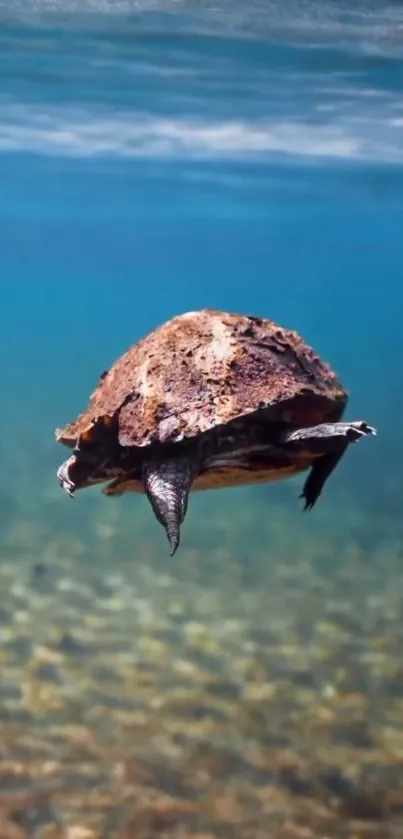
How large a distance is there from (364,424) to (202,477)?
1.21 meters

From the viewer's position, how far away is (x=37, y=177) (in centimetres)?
3562

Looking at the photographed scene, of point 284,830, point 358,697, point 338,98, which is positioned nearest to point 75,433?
A: point 284,830

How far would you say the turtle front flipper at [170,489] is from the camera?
15.3 ft

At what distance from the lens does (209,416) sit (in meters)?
4.97

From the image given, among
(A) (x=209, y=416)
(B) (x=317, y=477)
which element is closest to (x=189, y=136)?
(B) (x=317, y=477)

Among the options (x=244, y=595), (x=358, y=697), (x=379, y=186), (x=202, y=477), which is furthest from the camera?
(x=379, y=186)

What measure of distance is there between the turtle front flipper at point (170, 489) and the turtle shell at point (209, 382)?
16cm

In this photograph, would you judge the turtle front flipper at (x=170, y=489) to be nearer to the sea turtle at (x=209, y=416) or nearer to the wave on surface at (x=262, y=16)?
the sea turtle at (x=209, y=416)

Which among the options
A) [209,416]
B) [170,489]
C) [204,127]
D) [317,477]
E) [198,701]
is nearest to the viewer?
[170,489]

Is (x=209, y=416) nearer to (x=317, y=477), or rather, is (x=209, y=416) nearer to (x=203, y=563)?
(x=317, y=477)

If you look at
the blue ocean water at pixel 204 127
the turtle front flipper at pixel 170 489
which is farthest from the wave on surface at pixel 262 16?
the turtle front flipper at pixel 170 489

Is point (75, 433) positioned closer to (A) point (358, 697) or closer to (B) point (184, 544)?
(A) point (358, 697)

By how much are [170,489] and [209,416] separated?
0.51 meters

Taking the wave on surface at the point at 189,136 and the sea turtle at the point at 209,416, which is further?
the wave on surface at the point at 189,136
